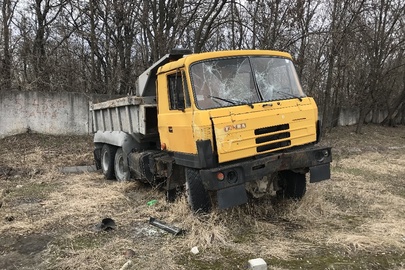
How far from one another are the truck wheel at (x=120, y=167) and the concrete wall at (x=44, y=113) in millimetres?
6100

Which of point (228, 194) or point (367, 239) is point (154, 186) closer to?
point (228, 194)

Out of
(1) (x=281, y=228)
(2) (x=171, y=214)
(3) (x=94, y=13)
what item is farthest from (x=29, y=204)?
(3) (x=94, y=13)

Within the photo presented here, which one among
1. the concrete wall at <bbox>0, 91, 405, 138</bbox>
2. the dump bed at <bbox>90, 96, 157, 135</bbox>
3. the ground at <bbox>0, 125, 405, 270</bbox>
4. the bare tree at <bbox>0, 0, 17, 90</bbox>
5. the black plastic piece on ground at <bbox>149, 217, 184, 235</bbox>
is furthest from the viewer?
the bare tree at <bbox>0, 0, 17, 90</bbox>

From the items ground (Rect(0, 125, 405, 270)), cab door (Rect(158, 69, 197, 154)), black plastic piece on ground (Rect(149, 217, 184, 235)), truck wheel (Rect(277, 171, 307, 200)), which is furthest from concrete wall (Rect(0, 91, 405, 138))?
truck wheel (Rect(277, 171, 307, 200))

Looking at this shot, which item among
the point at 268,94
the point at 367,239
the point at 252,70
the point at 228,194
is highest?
the point at 252,70

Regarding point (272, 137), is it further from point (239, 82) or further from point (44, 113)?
point (44, 113)

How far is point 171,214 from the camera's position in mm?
5848

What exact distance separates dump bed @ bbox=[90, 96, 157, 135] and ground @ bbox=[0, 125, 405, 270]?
1257 millimetres

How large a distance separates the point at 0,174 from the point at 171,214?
5.90 metres

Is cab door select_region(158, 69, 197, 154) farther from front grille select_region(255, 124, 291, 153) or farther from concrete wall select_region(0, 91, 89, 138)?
concrete wall select_region(0, 91, 89, 138)

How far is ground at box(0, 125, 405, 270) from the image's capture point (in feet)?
14.1

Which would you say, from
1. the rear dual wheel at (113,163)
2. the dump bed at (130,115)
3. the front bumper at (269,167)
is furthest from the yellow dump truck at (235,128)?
the rear dual wheel at (113,163)

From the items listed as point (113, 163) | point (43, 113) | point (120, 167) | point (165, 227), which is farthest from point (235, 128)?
point (43, 113)

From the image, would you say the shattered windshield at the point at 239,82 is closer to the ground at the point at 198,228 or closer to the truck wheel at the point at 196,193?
the truck wheel at the point at 196,193
